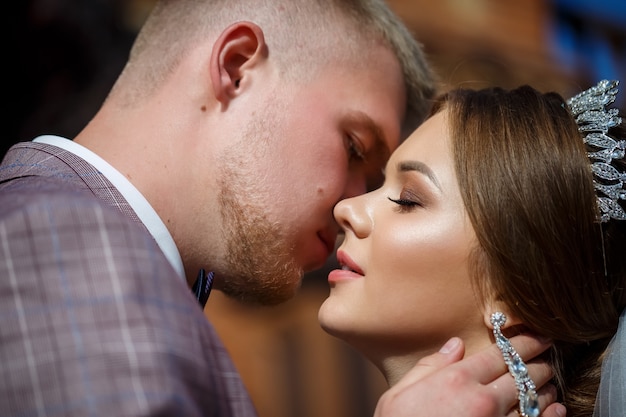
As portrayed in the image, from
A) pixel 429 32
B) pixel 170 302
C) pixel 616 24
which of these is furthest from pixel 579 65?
pixel 170 302

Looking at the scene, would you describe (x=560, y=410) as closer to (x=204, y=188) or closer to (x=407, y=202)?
(x=407, y=202)

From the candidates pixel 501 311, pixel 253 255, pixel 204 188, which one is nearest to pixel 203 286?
pixel 253 255

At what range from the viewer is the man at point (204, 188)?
1247 millimetres

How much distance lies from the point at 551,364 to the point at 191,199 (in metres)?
1.07

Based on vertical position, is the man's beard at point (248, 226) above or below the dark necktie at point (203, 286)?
above

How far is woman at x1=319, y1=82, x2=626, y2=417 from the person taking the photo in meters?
1.86

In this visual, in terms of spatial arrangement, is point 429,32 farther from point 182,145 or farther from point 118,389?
point 118,389

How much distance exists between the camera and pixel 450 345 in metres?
1.90

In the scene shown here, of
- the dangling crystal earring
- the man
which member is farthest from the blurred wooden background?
the dangling crystal earring

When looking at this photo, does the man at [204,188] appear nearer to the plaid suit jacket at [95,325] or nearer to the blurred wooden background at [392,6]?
the plaid suit jacket at [95,325]

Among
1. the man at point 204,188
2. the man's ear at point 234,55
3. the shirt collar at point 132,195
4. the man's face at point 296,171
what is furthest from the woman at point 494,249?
the man's ear at point 234,55

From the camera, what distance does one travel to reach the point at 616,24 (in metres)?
8.68

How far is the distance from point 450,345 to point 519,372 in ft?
0.57

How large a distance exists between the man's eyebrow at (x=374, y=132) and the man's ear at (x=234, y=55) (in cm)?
34
